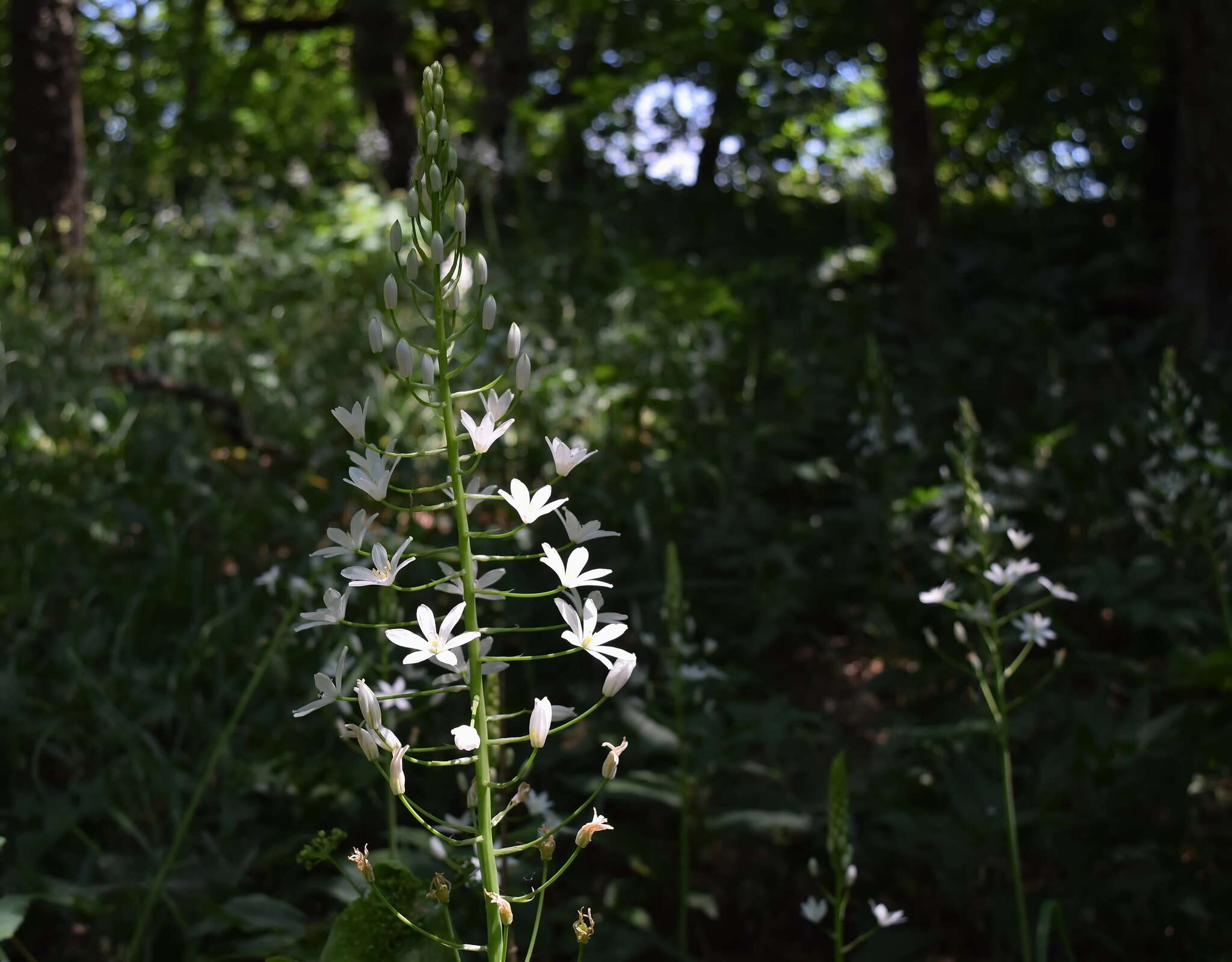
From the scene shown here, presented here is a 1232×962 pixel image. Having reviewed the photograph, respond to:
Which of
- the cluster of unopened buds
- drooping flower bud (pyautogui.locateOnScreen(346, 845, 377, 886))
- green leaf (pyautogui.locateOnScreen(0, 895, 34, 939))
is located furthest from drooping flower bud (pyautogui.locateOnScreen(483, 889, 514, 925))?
green leaf (pyautogui.locateOnScreen(0, 895, 34, 939))

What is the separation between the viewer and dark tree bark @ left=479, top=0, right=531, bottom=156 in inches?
305

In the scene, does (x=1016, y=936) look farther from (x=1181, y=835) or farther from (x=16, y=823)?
(x=16, y=823)

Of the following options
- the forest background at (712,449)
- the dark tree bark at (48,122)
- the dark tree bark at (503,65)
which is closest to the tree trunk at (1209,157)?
the forest background at (712,449)

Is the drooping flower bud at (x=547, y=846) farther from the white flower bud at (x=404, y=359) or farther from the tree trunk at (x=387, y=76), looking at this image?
the tree trunk at (x=387, y=76)

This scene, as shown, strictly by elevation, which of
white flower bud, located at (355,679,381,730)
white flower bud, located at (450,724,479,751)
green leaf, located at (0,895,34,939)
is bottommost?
green leaf, located at (0,895,34,939)

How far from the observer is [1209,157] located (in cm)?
483

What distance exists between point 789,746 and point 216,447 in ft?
9.52

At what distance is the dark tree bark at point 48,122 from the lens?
220 inches

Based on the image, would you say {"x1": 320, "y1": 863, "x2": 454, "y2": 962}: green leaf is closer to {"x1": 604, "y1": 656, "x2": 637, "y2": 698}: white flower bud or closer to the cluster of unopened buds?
the cluster of unopened buds

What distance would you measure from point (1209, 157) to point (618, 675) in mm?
5110

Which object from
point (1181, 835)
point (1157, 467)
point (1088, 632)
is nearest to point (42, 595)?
point (1181, 835)

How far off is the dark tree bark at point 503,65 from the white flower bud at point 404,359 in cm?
706

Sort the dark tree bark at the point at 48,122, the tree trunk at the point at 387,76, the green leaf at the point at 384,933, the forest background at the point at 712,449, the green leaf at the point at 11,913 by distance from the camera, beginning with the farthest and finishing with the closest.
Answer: the tree trunk at the point at 387,76
the dark tree bark at the point at 48,122
the forest background at the point at 712,449
the green leaf at the point at 11,913
the green leaf at the point at 384,933

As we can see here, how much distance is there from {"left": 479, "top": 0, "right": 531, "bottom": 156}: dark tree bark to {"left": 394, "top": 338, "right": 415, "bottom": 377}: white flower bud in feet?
23.2
